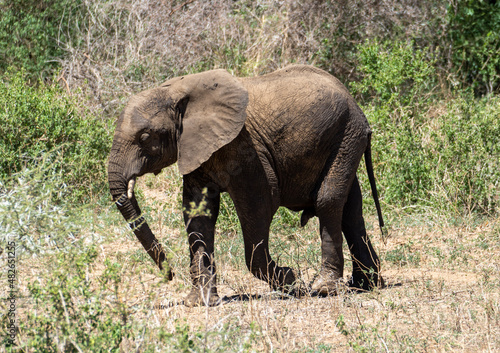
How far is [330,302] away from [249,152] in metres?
1.31

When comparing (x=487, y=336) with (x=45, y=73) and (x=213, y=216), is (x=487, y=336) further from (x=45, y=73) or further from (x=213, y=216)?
(x=45, y=73)

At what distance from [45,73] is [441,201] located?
7.15m

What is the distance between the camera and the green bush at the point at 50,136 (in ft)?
28.3

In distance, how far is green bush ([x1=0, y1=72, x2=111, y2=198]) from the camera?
8617mm

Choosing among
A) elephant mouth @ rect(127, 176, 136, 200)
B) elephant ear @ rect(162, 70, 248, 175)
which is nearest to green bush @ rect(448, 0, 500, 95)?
elephant ear @ rect(162, 70, 248, 175)

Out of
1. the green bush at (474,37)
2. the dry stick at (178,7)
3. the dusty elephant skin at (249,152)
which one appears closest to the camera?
the dusty elephant skin at (249,152)

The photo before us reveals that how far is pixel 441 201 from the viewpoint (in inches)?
321

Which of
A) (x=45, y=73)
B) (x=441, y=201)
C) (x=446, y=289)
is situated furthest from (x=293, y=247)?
(x=45, y=73)

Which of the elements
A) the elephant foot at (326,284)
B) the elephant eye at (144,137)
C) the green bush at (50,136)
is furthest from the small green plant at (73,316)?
the green bush at (50,136)

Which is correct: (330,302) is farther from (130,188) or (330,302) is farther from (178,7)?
(178,7)

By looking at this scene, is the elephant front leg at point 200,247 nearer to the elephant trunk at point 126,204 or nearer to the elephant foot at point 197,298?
the elephant foot at point 197,298

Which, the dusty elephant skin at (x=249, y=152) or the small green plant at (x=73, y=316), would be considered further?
the dusty elephant skin at (x=249, y=152)

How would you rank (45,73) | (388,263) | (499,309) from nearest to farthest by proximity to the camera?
(499,309)
(388,263)
(45,73)

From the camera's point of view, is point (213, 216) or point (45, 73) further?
point (45, 73)
